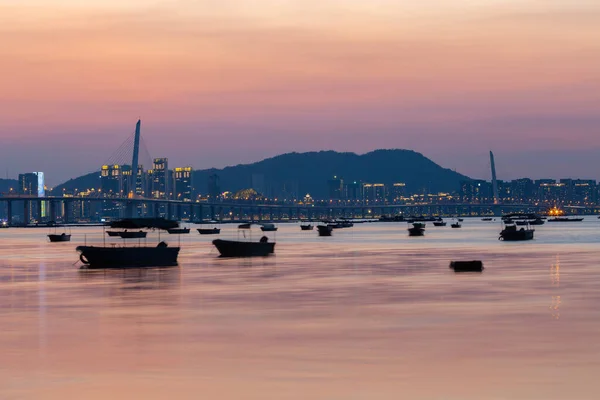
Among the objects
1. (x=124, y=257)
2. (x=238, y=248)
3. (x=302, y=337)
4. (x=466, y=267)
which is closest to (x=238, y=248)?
(x=238, y=248)

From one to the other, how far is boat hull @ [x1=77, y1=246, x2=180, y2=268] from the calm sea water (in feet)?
33.8

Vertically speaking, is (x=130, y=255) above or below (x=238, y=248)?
above

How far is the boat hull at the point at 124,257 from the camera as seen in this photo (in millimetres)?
70500

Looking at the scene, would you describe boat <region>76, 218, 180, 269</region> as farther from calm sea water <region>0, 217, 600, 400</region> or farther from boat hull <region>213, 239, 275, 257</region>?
boat hull <region>213, 239, 275, 257</region>

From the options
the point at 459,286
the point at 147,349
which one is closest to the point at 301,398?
the point at 147,349

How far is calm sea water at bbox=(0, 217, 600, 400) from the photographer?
74.7ft

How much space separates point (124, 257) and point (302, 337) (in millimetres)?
40695

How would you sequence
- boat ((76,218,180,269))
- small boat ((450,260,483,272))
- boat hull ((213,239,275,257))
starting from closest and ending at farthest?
small boat ((450,260,483,272))
boat ((76,218,180,269))
boat hull ((213,239,275,257))

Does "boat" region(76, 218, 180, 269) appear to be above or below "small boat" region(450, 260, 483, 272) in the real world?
above

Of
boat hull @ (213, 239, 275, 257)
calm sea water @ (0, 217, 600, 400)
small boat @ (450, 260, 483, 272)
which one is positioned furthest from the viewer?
boat hull @ (213, 239, 275, 257)

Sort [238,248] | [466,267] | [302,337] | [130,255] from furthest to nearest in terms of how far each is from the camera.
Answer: [238,248]
[130,255]
[466,267]
[302,337]

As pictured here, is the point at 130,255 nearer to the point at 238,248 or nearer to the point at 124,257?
the point at 124,257

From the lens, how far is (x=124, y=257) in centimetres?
7050

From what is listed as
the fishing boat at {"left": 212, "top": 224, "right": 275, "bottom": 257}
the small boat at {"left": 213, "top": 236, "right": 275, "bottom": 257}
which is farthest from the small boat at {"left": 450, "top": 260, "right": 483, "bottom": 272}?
the small boat at {"left": 213, "top": 236, "right": 275, "bottom": 257}
